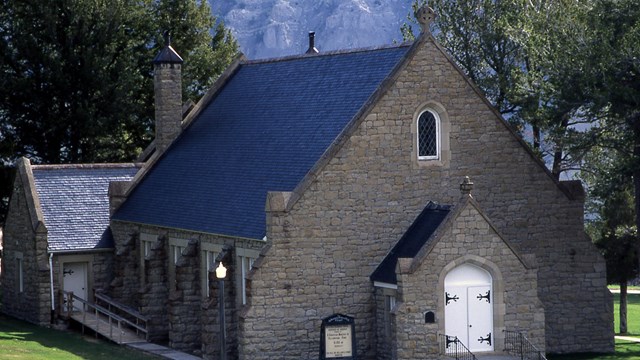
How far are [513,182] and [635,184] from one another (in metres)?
3.64

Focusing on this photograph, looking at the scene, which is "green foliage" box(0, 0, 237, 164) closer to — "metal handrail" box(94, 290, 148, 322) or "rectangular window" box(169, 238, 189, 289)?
"metal handrail" box(94, 290, 148, 322)

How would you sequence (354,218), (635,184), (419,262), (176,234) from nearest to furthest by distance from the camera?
(419,262) < (354,218) < (635,184) < (176,234)

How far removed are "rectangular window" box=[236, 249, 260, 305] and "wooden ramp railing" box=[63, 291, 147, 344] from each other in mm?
4997

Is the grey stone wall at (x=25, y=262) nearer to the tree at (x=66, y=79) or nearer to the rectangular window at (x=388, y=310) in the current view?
the tree at (x=66, y=79)

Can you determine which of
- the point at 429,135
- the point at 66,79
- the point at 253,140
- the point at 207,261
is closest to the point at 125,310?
the point at 207,261

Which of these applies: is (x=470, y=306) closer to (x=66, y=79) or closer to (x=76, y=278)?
(x=76, y=278)

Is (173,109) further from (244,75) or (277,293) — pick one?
(277,293)

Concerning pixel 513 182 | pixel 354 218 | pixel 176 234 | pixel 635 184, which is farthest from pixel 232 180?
pixel 635 184

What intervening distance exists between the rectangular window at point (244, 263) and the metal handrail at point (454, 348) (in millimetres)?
5420

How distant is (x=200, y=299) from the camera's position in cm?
3747

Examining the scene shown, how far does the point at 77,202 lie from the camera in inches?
1748

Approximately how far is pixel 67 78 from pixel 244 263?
25.0 m

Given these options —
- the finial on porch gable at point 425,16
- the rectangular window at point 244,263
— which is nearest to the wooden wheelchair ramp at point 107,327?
the rectangular window at point 244,263

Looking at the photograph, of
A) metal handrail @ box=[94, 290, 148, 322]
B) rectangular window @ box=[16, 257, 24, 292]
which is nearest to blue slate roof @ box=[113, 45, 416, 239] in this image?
metal handrail @ box=[94, 290, 148, 322]
